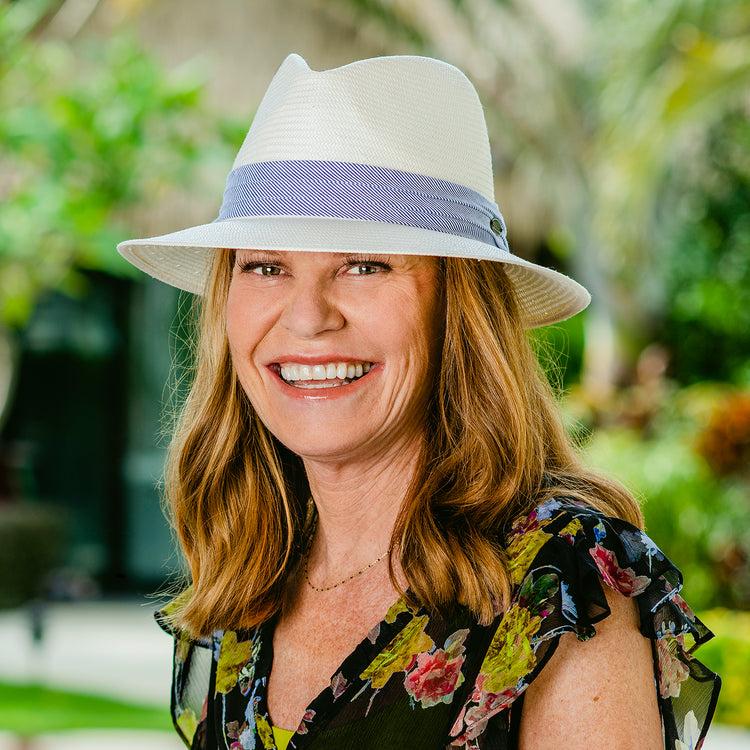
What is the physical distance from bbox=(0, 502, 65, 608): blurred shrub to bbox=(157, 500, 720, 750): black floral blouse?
5.84m

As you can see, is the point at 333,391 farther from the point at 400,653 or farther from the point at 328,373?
the point at 400,653

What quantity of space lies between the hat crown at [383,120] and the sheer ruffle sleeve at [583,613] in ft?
1.69

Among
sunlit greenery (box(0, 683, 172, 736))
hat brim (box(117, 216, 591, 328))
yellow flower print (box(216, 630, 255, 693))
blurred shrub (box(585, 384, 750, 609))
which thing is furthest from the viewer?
blurred shrub (box(585, 384, 750, 609))

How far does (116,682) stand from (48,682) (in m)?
0.42

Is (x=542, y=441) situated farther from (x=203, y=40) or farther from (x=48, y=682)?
(x=203, y=40)

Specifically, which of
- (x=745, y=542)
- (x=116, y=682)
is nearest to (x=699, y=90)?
(x=745, y=542)

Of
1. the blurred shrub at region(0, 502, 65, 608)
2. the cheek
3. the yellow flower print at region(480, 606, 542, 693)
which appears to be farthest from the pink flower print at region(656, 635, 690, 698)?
the blurred shrub at region(0, 502, 65, 608)

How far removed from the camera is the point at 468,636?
1484 mm

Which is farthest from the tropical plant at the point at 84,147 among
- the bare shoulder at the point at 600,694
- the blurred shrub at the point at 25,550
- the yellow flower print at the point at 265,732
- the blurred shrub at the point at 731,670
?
the bare shoulder at the point at 600,694

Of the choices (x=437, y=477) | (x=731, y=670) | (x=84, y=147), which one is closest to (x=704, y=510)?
(x=731, y=670)

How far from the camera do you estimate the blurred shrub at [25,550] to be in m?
7.07

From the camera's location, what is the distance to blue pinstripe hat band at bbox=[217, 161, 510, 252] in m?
1.55

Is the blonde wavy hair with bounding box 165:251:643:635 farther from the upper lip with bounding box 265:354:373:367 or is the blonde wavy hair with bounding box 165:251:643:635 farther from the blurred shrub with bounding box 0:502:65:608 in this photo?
the blurred shrub with bounding box 0:502:65:608

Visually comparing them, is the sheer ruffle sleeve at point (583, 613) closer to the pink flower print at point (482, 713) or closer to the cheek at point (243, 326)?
the pink flower print at point (482, 713)
